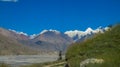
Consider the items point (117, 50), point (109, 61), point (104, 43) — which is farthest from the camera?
point (104, 43)

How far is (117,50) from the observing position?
15.8 m

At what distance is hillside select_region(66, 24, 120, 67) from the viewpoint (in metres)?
14.6

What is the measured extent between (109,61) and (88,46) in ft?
11.8

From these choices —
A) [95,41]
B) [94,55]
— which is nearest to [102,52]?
[94,55]

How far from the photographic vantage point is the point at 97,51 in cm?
1669

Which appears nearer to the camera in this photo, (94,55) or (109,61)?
(109,61)

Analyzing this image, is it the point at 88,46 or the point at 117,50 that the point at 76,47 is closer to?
the point at 88,46

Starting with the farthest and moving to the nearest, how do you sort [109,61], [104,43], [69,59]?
[69,59] < [104,43] < [109,61]

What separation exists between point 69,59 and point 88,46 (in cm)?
136

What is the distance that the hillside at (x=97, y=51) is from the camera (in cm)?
1458

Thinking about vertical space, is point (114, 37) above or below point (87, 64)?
above

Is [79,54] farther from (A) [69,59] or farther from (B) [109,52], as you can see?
(B) [109,52]

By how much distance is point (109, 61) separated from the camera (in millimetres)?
14039

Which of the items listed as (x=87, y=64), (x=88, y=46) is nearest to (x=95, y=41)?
(x=88, y=46)
